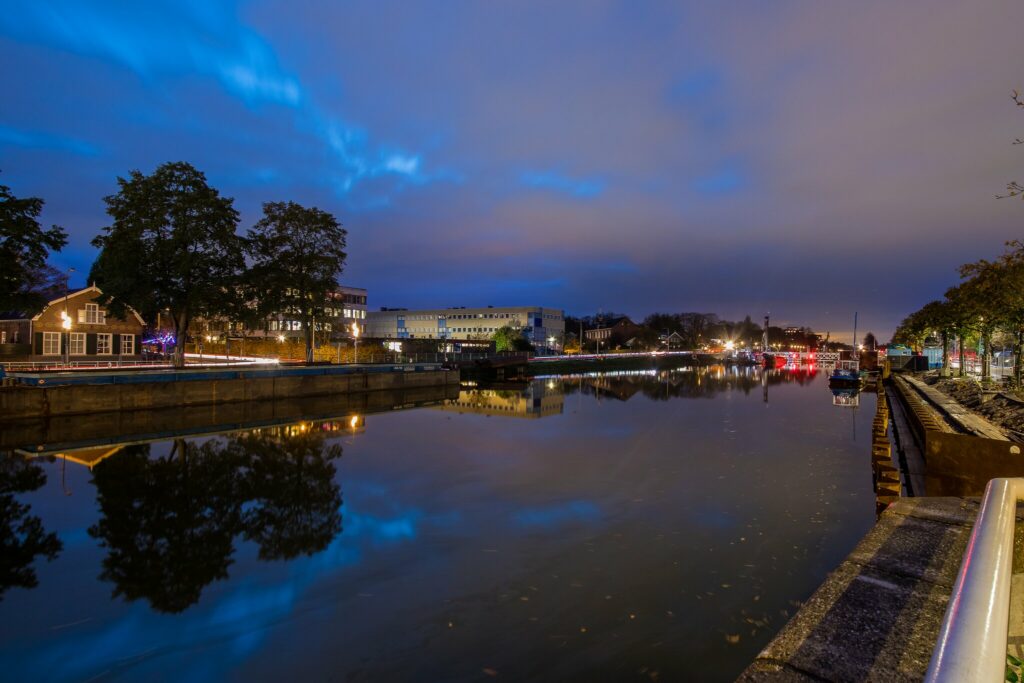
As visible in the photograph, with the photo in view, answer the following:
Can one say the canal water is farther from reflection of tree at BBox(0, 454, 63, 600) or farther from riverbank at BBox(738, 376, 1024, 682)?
riverbank at BBox(738, 376, 1024, 682)

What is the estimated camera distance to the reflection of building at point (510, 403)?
31.8 metres

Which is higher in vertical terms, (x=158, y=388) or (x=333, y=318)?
(x=333, y=318)

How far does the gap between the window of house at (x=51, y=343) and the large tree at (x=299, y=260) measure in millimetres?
19542

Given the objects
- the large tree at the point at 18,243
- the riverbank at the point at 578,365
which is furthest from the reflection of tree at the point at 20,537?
the riverbank at the point at 578,365

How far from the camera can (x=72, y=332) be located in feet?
161

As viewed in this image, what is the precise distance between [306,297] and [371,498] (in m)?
37.5

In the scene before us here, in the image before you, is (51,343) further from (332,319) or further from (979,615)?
(979,615)

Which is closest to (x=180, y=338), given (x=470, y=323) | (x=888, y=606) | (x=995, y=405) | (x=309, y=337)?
(x=309, y=337)

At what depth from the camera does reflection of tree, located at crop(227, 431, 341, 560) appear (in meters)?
10.6

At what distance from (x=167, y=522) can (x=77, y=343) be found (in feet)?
163

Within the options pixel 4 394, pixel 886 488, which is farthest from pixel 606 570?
pixel 4 394

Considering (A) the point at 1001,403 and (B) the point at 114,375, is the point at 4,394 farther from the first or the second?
(A) the point at 1001,403

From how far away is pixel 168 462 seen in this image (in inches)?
676

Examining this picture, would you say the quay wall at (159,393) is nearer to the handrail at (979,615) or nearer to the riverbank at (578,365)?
the handrail at (979,615)
